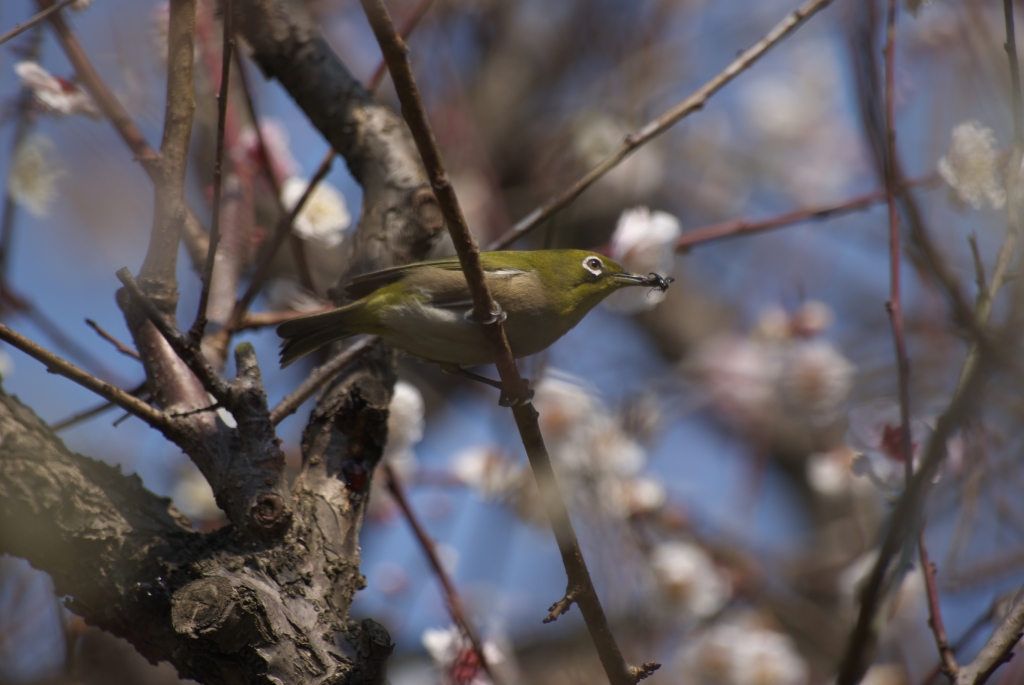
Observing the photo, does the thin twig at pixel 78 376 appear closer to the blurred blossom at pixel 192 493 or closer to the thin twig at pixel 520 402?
the thin twig at pixel 520 402

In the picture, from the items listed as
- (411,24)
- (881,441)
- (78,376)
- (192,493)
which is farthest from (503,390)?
(192,493)

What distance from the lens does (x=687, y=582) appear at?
4695 mm

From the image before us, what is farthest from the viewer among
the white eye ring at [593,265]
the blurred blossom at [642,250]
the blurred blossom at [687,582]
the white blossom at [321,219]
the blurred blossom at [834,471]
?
the blurred blossom at [834,471]

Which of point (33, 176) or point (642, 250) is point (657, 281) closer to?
point (642, 250)

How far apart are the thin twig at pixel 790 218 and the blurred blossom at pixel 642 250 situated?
161mm

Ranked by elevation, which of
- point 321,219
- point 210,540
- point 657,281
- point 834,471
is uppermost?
point 321,219

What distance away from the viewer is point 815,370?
4926 mm

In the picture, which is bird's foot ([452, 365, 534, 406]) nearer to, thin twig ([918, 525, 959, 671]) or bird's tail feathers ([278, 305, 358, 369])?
bird's tail feathers ([278, 305, 358, 369])

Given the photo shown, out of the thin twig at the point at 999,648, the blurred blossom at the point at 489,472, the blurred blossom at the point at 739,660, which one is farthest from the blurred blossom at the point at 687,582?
the thin twig at the point at 999,648

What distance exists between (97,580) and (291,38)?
A: 2.16 metres

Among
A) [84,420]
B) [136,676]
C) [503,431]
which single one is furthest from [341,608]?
[136,676]

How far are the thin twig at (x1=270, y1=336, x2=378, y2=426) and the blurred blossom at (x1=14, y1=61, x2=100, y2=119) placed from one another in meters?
1.25

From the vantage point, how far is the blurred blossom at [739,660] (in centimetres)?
480

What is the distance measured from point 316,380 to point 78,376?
2.80 feet
